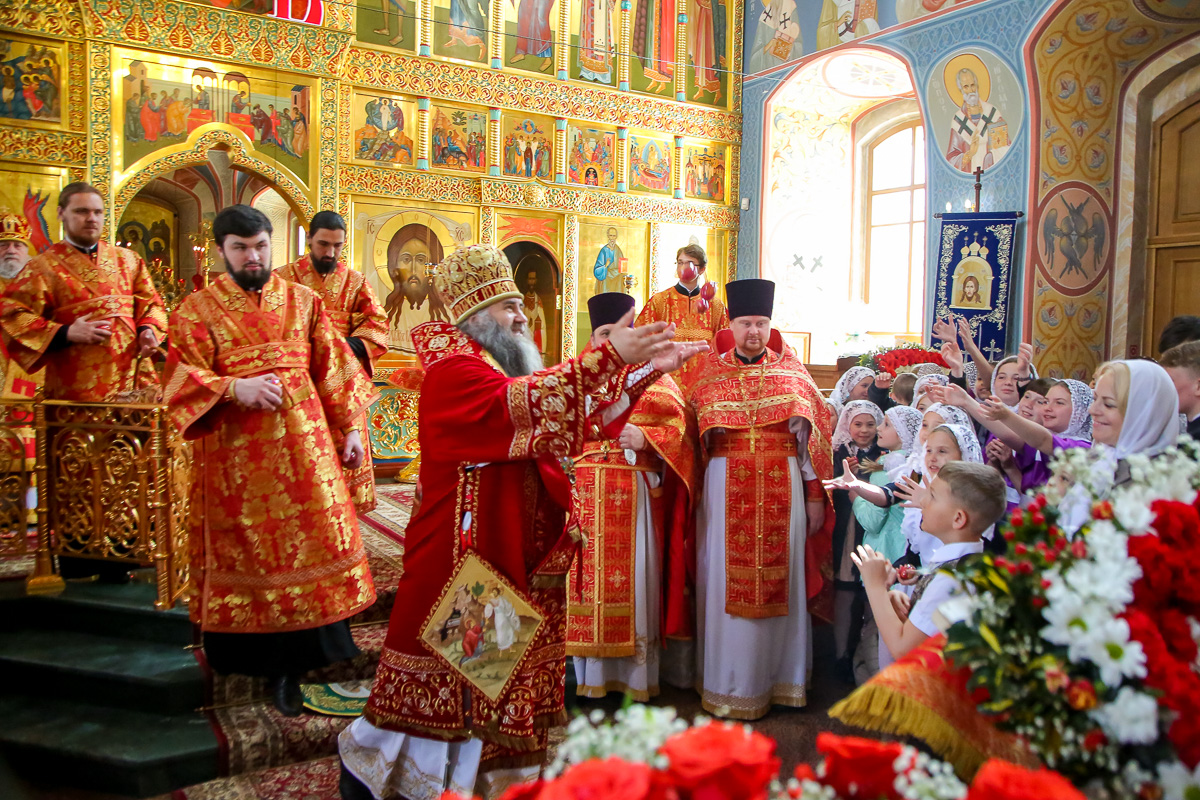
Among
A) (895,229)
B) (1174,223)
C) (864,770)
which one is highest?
(895,229)

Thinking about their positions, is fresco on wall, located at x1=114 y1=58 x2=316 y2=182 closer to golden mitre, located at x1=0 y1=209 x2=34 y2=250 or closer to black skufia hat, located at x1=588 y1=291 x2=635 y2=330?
golden mitre, located at x1=0 y1=209 x2=34 y2=250

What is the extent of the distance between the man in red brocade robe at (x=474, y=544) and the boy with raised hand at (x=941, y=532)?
2.65ft

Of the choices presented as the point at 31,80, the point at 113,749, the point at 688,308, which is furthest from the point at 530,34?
the point at 113,749

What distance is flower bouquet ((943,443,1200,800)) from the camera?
1.11 metres

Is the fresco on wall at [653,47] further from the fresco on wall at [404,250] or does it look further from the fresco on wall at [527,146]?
the fresco on wall at [404,250]

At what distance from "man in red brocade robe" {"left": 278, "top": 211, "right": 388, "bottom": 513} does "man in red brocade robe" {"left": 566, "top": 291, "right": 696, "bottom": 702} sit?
1369 millimetres

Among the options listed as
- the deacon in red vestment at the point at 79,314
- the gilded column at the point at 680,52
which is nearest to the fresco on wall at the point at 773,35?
the gilded column at the point at 680,52

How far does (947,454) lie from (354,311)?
3381 mm

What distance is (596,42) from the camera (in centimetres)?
1129

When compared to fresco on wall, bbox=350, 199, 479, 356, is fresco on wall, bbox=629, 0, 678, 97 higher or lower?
higher

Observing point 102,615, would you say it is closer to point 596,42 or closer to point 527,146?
point 527,146

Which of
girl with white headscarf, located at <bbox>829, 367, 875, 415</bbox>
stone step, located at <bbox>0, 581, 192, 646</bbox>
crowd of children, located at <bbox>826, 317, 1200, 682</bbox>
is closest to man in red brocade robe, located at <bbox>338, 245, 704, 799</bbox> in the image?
crowd of children, located at <bbox>826, 317, 1200, 682</bbox>

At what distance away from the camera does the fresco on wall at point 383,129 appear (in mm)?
9609

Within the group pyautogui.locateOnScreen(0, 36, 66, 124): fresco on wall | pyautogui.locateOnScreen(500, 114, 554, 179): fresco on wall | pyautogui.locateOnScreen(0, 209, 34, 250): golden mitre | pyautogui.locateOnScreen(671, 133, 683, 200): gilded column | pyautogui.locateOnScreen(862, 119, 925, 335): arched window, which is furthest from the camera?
pyautogui.locateOnScreen(862, 119, 925, 335): arched window
